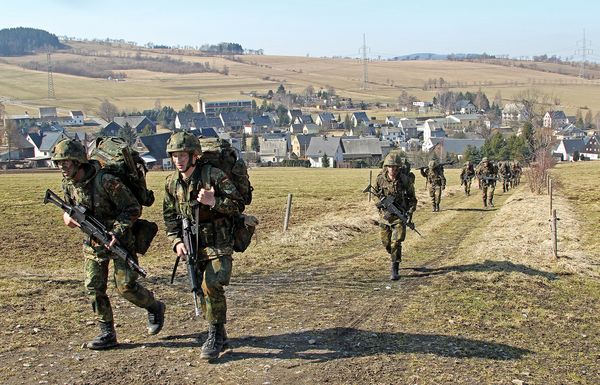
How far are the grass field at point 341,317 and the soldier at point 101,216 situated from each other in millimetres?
610

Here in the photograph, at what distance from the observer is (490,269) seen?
11875 mm

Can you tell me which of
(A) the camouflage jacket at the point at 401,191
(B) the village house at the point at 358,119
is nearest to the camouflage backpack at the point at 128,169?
(A) the camouflage jacket at the point at 401,191

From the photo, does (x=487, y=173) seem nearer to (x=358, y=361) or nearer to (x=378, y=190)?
(x=378, y=190)

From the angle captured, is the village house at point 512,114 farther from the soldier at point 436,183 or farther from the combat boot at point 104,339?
the combat boot at point 104,339

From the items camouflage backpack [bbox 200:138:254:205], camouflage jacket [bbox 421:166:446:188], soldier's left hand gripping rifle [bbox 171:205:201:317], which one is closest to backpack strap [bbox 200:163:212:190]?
camouflage backpack [bbox 200:138:254:205]

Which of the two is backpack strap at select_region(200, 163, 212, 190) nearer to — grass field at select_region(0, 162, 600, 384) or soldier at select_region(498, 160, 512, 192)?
grass field at select_region(0, 162, 600, 384)

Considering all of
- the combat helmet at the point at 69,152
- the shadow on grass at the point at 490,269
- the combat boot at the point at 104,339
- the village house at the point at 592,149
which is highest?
the combat helmet at the point at 69,152

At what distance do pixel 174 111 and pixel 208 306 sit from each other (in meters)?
147

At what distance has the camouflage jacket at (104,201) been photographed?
7.13 metres

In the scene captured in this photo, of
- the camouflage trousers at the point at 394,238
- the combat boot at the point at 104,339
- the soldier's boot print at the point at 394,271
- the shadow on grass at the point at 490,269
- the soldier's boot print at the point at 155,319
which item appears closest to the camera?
the combat boot at the point at 104,339

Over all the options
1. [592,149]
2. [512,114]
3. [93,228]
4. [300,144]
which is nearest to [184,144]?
[93,228]

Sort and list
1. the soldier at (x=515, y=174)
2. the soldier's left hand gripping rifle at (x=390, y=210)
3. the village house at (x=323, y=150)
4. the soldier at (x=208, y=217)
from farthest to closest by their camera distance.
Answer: the village house at (x=323, y=150) → the soldier at (x=515, y=174) → the soldier's left hand gripping rifle at (x=390, y=210) → the soldier at (x=208, y=217)

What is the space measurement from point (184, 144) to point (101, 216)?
4.91ft

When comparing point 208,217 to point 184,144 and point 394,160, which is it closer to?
point 184,144
